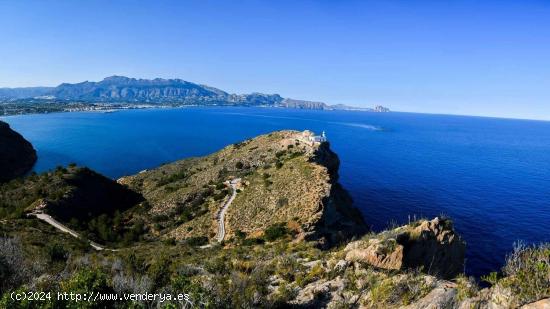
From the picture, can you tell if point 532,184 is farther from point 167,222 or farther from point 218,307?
point 218,307

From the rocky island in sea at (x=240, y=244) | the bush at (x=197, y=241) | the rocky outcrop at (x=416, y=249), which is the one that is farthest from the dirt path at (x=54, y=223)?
the rocky outcrop at (x=416, y=249)

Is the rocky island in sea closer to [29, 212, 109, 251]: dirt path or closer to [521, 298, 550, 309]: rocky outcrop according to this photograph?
[521, 298, 550, 309]: rocky outcrop

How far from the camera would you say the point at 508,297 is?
472 inches

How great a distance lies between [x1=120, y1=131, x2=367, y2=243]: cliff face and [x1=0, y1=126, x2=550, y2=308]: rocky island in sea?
25cm

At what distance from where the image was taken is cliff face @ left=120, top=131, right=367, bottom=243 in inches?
1854

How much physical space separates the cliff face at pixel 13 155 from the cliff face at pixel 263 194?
46.7 m

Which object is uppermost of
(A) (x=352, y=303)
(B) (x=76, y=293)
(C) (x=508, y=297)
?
(C) (x=508, y=297)

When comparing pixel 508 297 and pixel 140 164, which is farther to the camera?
pixel 140 164

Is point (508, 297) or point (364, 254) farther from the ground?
point (508, 297)

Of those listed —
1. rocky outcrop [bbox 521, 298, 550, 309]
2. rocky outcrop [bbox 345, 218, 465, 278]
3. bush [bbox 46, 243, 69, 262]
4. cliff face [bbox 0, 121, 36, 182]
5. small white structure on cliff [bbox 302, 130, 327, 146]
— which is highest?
small white structure on cliff [bbox 302, 130, 327, 146]

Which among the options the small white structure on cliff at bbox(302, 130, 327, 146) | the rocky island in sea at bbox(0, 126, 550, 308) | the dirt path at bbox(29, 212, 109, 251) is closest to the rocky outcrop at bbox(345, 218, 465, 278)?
the rocky island in sea at bbox(0, 126, 550, 308)

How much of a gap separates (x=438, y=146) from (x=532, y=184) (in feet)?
267

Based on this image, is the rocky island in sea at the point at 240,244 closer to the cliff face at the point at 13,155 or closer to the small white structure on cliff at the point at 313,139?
the small white structure on cliff at the point at 313,139

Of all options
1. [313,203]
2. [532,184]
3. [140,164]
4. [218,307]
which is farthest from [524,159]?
[218,307]
